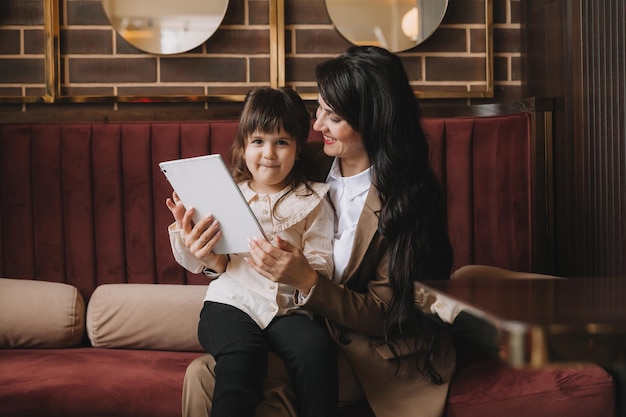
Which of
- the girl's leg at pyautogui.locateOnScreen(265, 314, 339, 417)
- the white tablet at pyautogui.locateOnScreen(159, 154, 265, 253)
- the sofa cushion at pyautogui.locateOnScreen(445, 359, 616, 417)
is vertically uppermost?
the white tablet at pyautogui.locateOnScreen(159, 154, 265, 253)

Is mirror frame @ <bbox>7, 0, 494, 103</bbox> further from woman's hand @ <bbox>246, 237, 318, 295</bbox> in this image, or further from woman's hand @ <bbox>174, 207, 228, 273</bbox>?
woman's hand @ <bbox>246, 237, 318, 295</bbox>

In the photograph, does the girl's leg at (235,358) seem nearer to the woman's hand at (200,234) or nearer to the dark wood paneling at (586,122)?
the woman's hand at (200,234)

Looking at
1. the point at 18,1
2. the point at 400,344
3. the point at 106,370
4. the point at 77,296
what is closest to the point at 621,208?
the point at 400,344

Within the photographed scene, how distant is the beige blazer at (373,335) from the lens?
170 centimetres

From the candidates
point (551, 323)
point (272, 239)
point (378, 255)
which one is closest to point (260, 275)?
point (272, 239)

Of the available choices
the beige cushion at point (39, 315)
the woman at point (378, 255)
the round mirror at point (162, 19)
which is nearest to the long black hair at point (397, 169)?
the woman at point (378, 255)

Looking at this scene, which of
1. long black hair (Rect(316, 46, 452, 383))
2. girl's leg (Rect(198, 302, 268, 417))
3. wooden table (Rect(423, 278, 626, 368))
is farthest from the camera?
long black hair (Rect(316, 46, 452, 383))

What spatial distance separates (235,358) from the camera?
160 cm

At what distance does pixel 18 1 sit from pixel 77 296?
1.18 meters

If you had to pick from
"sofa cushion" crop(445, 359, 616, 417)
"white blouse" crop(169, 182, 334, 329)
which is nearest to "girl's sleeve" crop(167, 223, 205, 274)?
"white blouse" crop(169, 182, 334, 329)

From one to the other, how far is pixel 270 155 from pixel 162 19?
1067mm

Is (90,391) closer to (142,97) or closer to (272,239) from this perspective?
(272,239)

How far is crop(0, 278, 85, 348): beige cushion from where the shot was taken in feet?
7.04

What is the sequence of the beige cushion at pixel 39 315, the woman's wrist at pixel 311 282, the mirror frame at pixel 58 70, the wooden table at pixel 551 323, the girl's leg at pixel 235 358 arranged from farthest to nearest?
1. the mirror frame at pixel 58 70
2. the beige cushion at pixel 39 315
3. the woman's wrist at pixel 311 282
4. the girl's leg at pixel 235 358
5. the wooden table at pixel 551 323
